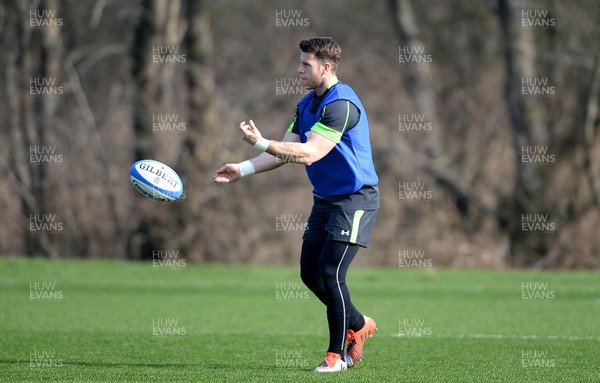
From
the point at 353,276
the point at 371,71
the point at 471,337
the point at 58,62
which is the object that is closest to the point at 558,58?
the point at 371,71

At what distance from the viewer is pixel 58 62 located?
2028 cm

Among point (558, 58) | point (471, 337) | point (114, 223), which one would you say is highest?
point (558, 58)

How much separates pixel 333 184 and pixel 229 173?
0.77 metres

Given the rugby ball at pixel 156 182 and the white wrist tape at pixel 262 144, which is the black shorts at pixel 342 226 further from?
the rugby ball at pixel 156 182

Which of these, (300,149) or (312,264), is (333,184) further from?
(312,264)

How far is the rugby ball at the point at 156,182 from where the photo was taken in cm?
701

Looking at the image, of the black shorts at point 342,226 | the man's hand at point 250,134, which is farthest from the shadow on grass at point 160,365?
the man's hand at point 250,134

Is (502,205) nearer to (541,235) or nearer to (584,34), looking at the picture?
(541,235)

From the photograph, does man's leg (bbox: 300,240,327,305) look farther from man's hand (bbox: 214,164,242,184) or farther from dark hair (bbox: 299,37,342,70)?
dark hair (bbox: 299,37,342,70)

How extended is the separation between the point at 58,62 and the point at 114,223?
13.7ft

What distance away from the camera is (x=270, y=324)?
9992mm

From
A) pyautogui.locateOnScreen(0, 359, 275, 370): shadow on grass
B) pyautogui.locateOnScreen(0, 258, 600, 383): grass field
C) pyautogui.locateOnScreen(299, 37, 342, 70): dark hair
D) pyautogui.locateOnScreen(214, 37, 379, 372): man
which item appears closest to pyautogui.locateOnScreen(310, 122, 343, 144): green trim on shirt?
pyautogui.locateOnScreen(214, 37, 379, 372): man

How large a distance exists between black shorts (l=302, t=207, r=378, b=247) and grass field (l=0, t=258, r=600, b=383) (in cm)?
96

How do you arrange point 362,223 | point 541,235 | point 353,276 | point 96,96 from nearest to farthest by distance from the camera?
point 362,223
point 353,276
point 541,235
point 96,96
